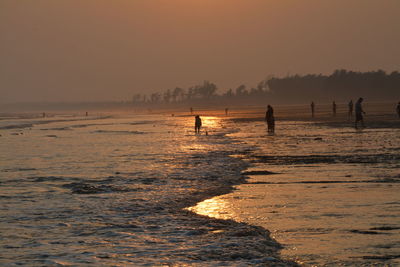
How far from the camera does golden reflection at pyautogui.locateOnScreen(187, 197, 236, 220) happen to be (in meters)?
9.77

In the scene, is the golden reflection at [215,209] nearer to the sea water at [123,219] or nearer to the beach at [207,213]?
the beach at [207,213]

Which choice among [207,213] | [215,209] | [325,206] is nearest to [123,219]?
[207,213]

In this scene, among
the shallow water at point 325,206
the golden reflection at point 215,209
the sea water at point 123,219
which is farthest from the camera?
the golden reflection at point 215,209

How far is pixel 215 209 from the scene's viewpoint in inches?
411

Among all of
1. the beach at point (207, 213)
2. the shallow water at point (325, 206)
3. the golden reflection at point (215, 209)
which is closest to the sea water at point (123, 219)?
the beach at point (207, 213)

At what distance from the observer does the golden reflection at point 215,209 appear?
9.77m

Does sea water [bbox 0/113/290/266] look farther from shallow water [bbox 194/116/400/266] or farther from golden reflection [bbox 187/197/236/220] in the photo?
shallow water [bbox 194/116/400/266]

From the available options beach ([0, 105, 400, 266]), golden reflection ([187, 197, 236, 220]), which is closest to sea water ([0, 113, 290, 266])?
beach ([0, 105, 400, 266])

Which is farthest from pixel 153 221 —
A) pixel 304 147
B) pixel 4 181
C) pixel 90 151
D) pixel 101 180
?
pixel 90 151

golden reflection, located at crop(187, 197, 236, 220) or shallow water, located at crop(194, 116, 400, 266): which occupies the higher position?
shallow water, located at crop(194, 116, 400, 266)

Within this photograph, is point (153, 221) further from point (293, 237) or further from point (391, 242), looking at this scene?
point (391, 242)

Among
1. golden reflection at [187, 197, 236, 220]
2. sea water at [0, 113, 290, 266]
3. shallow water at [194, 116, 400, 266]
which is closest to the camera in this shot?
shallow water at [194, 116, 400, 266]

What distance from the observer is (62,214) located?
1030 centimetres

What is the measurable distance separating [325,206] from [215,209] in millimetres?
2008
